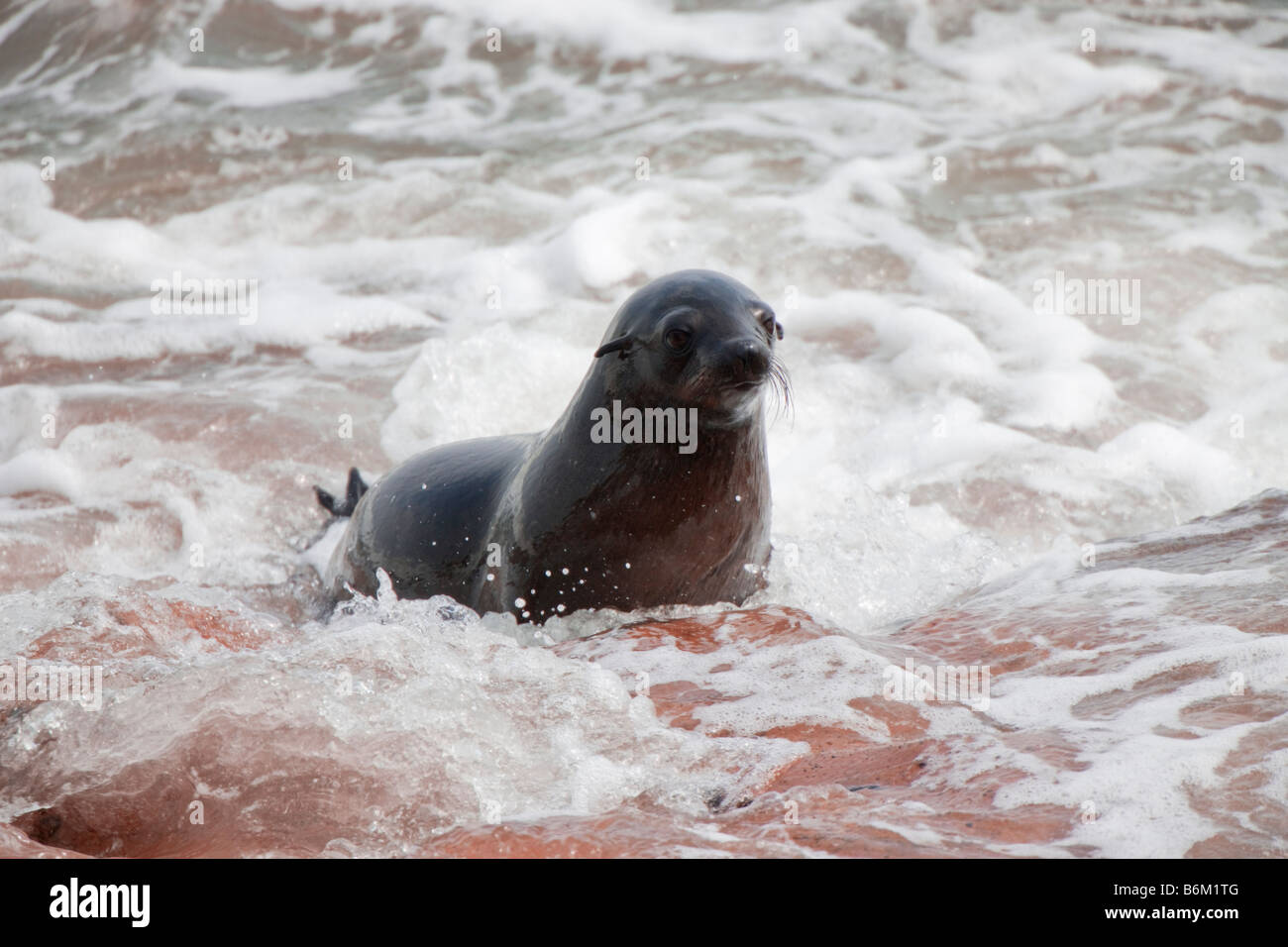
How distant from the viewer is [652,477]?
456 centimetres

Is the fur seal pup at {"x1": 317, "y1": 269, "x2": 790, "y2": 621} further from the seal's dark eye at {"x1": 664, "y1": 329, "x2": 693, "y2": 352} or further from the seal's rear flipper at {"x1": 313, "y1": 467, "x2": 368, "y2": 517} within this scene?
the seal's rear flipper at {"x1": 313, "y1": 467, "x2": 368, "y2": 517}

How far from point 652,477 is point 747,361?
648mm

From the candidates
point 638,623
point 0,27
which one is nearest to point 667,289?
point 638,623

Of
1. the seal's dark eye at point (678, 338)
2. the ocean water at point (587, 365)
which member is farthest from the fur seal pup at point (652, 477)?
the ocean water at point (587, 365)

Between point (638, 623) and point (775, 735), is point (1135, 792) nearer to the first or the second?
point (775, 735)

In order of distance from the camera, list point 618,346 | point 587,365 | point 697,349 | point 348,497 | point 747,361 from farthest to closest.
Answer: point 587,365 → point 348,497 → point 618,346 → point 697,349 → point 747,361

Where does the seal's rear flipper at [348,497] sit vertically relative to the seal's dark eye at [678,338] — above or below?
below

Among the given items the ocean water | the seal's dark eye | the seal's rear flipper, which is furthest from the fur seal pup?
the seal's rear flipper

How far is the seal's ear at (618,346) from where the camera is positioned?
4.51 meters

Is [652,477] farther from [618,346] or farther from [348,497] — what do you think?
[348,497]

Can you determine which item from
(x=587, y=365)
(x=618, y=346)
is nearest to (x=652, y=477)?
(x=618, y=346)

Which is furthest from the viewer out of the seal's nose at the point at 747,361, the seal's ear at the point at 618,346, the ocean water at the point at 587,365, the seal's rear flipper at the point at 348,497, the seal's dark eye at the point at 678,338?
the seal's rear flipper at the point at 348,497

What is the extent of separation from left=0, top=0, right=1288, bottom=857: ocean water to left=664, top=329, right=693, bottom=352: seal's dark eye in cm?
99

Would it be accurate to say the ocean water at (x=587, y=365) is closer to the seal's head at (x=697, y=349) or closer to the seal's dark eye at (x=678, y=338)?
the seal's head at (x=697, y=349)
